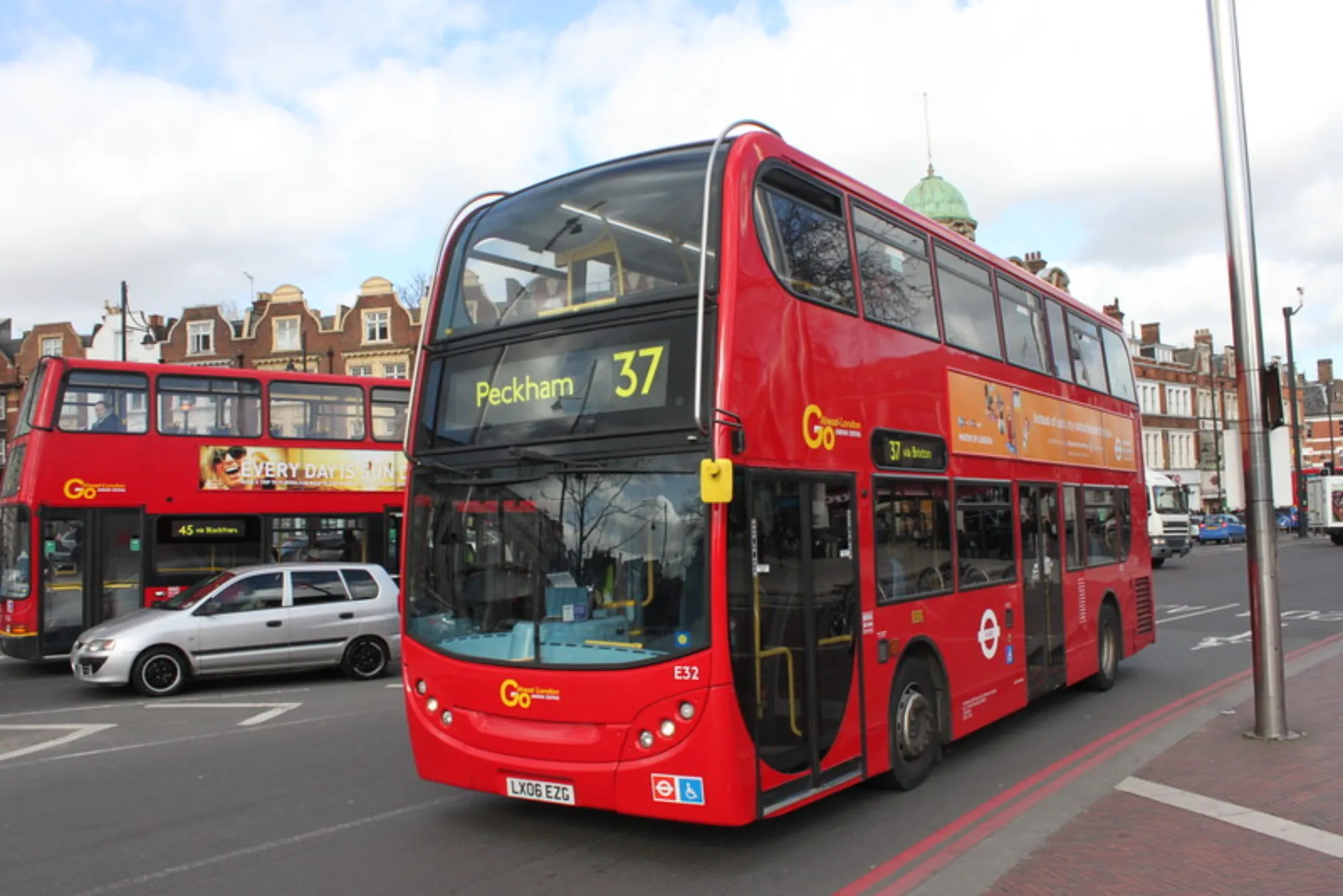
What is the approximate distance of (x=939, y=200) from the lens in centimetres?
6222

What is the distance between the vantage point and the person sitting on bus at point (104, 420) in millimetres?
15539

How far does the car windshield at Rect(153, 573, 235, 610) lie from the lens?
1365cm

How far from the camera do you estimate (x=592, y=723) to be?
5.93 metres

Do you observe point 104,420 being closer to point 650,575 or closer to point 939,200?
point 650,575

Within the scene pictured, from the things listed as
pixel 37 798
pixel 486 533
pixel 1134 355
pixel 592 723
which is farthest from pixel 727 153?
pixel 1134 355

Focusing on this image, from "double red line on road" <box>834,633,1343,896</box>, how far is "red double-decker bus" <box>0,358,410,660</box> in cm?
1202

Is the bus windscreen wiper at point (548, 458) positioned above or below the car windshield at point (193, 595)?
above

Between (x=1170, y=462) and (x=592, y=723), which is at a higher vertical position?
(x=1170, y=462)

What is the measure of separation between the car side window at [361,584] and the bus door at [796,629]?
30.7 ft

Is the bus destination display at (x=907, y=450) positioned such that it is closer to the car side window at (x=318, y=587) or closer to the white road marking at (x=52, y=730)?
the white road marking at (x=52, y=730)

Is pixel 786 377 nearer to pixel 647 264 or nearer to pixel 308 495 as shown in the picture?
pixel 647 264

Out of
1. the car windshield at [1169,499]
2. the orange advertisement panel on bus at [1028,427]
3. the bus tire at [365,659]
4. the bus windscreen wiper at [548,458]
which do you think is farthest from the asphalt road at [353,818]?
the car windshield at [1169,499]

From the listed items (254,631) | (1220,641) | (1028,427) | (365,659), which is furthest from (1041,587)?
(254,631)

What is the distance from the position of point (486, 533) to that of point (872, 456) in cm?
270
